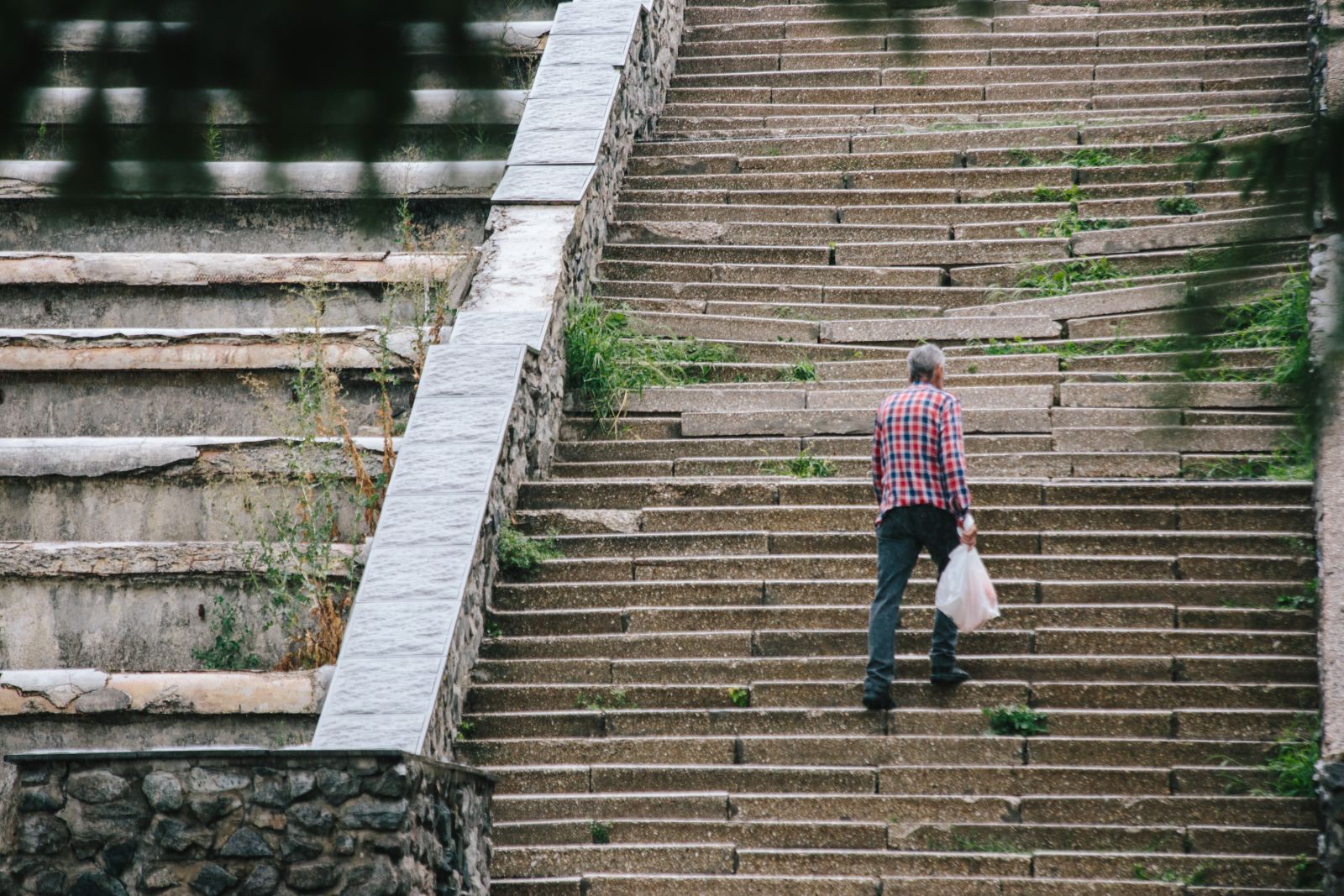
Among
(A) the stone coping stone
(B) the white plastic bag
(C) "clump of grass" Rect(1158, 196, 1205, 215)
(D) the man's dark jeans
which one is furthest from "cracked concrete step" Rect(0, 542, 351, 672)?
(C) "clump of grass" Rect(1158, 196, 1205, 215)

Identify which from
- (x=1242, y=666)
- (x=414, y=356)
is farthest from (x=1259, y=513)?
(x=414, y=356)

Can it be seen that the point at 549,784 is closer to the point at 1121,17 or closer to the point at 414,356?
the point at 414,356

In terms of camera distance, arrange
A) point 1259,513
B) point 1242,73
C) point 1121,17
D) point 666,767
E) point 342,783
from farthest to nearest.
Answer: point 1121,17 → point 1242,73 → point 1259,513 → point 666,767 → point 342,783

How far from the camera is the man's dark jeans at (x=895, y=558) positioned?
6703 mm

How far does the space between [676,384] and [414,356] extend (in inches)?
59.0

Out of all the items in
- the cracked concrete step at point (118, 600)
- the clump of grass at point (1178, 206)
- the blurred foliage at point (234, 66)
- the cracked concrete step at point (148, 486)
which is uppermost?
the clump of grass at point (1178, 206)

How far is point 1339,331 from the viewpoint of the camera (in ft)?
6.86

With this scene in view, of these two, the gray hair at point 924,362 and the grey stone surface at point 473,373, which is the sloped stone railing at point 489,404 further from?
the gray hair at point 924,362

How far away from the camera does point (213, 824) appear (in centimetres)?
545

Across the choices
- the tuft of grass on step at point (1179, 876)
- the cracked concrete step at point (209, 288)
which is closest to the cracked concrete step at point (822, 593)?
the tuft of grass on step at point (1179, 876)

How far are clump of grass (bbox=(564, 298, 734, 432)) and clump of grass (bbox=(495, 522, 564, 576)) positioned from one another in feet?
3.89

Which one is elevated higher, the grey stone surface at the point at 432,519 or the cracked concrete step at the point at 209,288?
the cracked concrete step at the point at 209,288

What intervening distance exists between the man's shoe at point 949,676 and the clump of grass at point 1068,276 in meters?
3.51

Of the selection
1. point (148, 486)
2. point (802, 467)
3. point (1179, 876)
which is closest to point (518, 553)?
point (802, 467)
